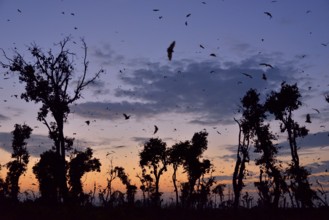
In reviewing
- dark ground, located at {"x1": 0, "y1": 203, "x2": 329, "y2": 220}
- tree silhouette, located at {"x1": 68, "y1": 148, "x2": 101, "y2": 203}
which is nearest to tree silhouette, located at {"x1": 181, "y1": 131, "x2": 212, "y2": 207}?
tree silhouette, located at {"x1": 68, "y1": 148, "x2": 101, "y2": 203}

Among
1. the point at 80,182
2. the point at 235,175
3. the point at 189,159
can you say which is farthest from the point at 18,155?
the point at 235,175

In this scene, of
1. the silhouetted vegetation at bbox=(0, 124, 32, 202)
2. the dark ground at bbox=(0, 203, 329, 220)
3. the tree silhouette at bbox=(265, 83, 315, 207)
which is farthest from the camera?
the silhouetted vegetation at bbox=(0, 124, 32, 202)

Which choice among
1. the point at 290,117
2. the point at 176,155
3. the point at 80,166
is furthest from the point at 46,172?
the point at 290,117

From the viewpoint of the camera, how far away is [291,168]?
42219mm

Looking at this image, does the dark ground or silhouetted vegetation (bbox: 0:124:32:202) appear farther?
silhouetted vegetation (bbox: 0:124:32:202)

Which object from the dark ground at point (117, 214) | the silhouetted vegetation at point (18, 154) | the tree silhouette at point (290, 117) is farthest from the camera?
the silhouetted vegetation at point (18, 154)

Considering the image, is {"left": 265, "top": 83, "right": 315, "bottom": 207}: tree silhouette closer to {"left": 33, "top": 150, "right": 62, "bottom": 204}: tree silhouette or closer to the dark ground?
the dark ground

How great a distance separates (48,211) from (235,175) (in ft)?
104

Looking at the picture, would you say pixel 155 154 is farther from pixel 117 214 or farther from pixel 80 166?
pixel 117 214

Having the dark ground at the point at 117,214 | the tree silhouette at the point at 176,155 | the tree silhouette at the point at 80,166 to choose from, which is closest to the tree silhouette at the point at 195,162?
the tree silhouette at the point at 176,155

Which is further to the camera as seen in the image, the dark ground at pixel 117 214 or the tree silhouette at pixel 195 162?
the tree silhouette at pixel 195 162

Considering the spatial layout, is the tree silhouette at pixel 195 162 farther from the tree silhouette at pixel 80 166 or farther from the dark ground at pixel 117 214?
the dark ground at pixel 117 214

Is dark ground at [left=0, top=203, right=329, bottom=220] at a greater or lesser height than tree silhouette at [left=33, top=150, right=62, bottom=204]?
lesser

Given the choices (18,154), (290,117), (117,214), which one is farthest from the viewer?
(18,154)
